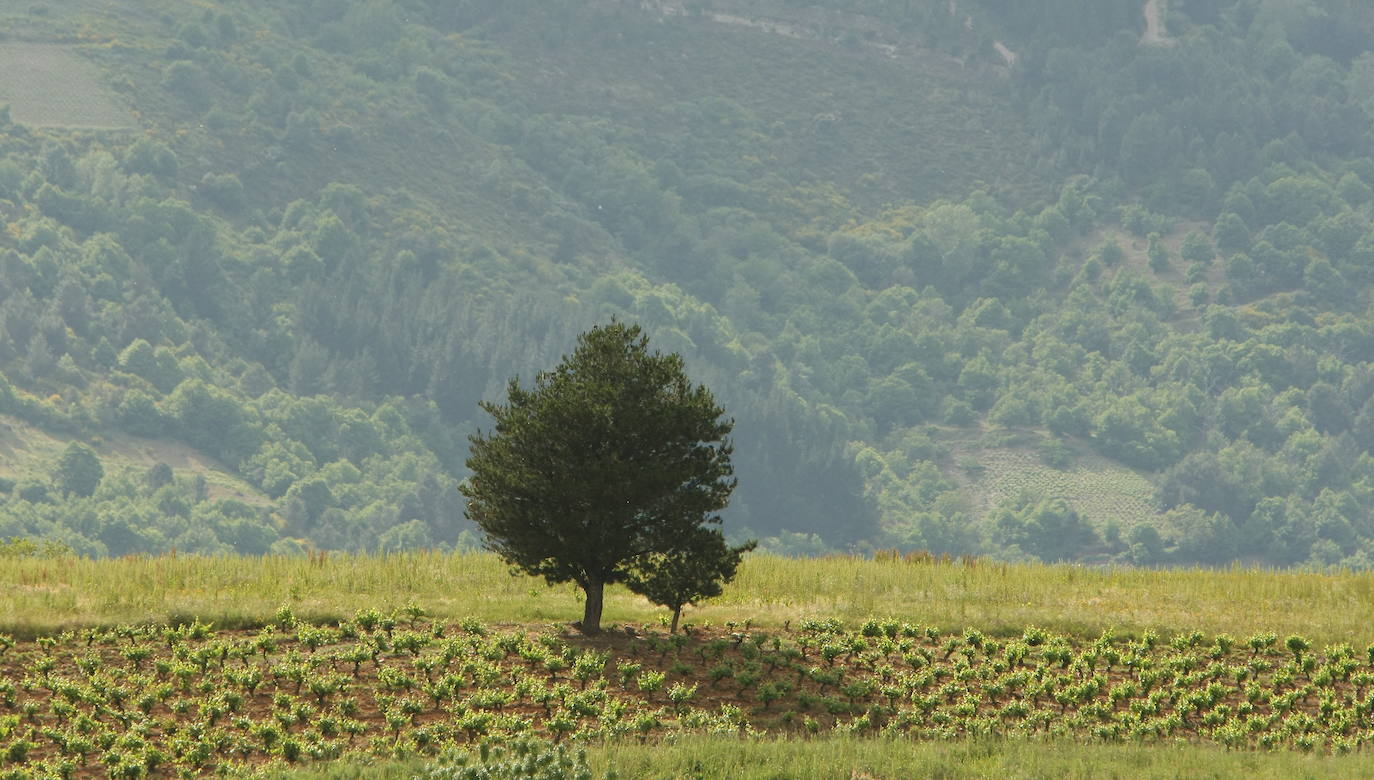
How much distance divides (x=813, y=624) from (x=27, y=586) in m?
14.2

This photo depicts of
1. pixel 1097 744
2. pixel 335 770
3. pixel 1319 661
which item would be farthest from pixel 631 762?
pixel 1319 661

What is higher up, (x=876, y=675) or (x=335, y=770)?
(x=876, y=675)

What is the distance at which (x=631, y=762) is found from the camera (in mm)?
22906

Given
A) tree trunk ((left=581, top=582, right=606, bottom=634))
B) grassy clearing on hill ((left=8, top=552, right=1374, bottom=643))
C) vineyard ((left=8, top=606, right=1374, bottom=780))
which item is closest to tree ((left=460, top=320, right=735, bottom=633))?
tree trunk ((left=581, top=582, right=606, bottom=634))

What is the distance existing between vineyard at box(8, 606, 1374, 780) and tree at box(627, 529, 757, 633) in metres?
0.78

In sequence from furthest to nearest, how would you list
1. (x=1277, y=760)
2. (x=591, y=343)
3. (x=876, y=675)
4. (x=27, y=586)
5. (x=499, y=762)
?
(x=27, y=586), (x=591, y=343), (x=876, y=675), (x=1277, y=760), (x=499, y=762)

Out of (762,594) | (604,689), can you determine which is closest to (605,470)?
(604,689)

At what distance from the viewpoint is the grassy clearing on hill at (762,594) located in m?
32.1

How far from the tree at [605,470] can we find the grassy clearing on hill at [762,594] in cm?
274

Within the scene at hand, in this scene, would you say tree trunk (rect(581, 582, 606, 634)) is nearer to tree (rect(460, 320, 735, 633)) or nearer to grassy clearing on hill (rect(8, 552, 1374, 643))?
tree (rect(460, 320, 735, 633))

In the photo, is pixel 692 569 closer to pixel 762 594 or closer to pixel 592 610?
pixel 592 610

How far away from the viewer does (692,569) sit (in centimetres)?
2944

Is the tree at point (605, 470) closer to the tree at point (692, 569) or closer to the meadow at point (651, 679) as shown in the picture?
the tree at point (692, 569)

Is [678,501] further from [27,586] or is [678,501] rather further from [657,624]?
[27,586]
